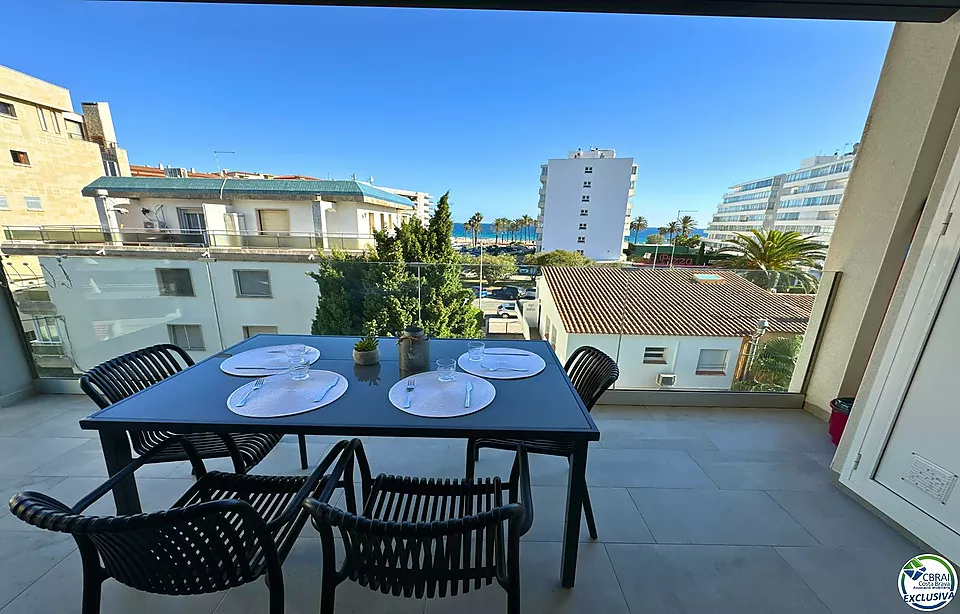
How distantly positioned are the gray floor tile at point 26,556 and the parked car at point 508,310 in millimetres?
2885

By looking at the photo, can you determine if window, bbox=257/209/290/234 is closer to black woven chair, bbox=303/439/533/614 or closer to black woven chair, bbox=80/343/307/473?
black woven chair, bbox=80/343/307/473

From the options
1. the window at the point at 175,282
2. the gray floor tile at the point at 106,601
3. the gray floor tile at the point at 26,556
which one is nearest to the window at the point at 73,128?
the window at the point at 175,282

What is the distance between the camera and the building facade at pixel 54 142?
14.3 ft

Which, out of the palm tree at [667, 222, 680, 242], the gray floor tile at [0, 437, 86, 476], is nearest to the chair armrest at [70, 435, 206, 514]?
the gray floor tile at [0, 437, 86, 476]

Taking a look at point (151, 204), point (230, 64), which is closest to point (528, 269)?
point (230, 64)

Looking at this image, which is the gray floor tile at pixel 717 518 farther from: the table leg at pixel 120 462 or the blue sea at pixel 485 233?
the blue sea at pixel 485 233

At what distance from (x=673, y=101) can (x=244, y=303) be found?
906 centimetres

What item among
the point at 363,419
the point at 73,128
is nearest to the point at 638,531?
the point at 363,419

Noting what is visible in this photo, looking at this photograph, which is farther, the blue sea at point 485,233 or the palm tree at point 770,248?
the blue sea at point 485,233

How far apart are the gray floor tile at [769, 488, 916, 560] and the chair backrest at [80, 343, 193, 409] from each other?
11.0ft

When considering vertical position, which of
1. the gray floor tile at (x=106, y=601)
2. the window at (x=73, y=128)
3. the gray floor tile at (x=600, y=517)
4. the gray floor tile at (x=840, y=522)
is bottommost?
the gray floor tile at (x=106, y=601)

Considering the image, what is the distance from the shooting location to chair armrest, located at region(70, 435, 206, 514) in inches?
39.6

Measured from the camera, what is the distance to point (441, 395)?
1.37m

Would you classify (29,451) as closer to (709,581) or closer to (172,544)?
(172,544)
